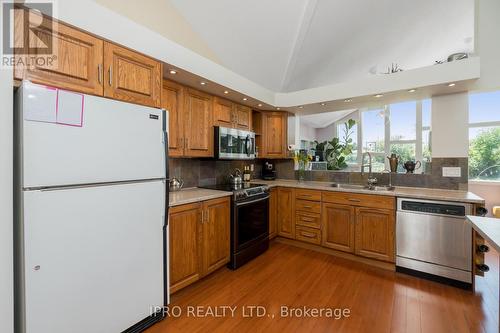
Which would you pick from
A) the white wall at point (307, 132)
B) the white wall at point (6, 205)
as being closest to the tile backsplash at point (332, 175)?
the white wall at point (6, 205)

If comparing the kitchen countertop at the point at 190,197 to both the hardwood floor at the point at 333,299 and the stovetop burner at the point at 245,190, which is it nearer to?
the stovetop burner at the point at 245,190

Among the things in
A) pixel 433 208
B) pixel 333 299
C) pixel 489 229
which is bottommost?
pixel 333 299

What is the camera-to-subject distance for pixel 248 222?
110 inches

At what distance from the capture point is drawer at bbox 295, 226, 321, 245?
314 centimetres

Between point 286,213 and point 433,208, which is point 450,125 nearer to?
point 433,208

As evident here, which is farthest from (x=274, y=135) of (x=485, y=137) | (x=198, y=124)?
(x=485, y=137)

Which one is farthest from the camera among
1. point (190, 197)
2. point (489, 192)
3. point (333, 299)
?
point (489, 192)

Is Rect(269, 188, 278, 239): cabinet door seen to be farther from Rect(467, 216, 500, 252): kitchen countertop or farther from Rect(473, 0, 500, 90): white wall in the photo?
Rect(473, 0, 500, 90): white wall

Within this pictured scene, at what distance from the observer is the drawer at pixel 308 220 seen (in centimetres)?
314

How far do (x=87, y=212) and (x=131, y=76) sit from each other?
3.38 ft

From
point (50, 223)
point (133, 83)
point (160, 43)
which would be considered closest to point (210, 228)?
point (50, 223)

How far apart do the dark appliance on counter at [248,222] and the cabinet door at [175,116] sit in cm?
74

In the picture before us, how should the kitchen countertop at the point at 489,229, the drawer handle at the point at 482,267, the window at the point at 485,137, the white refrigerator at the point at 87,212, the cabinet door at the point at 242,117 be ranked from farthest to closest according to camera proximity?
the window at the point at 485,137 < the cabinet door at the point at 242,117 < the drawer handle at the point at 482,267 < the white refrigerator at the point at 87,212 < the kitchen countertop at the point at 489,229

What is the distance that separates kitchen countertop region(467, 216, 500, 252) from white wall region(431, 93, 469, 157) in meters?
1.79
